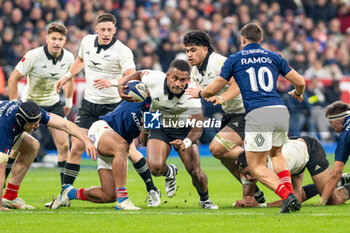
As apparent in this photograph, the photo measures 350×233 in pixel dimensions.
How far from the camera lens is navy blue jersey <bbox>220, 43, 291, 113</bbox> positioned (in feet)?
29.2

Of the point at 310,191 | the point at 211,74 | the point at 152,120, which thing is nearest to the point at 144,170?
the point at 152,120

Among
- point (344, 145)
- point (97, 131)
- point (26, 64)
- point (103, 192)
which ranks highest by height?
point (26, 64)

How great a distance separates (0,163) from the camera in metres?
8.88

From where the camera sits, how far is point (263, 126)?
8.87 m

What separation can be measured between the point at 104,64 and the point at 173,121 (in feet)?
6.73

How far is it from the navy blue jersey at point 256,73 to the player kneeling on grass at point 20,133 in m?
2.07

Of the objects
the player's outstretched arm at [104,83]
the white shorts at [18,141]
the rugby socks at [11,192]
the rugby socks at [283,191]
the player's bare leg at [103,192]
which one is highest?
the player's outstretched arm at [104,83]

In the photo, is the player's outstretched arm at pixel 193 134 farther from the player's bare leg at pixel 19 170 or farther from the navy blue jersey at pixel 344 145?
the player's bare leg at pixel 19 170

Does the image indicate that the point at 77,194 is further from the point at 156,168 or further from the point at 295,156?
the point at 295,156

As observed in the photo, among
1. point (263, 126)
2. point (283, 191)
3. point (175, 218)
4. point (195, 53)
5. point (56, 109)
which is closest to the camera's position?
point (175, 218)

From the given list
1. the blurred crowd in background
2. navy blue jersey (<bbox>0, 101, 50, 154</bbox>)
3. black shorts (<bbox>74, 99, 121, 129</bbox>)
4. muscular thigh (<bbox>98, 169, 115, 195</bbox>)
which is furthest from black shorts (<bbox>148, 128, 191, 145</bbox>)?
the blurred crowd in background

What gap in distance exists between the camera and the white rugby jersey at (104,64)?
38.4 ft

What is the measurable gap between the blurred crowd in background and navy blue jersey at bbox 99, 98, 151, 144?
28.3 ft

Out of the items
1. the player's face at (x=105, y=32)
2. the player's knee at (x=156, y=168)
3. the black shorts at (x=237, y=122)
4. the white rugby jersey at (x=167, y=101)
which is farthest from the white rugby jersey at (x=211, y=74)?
the player's face at (x=105, y=32)
